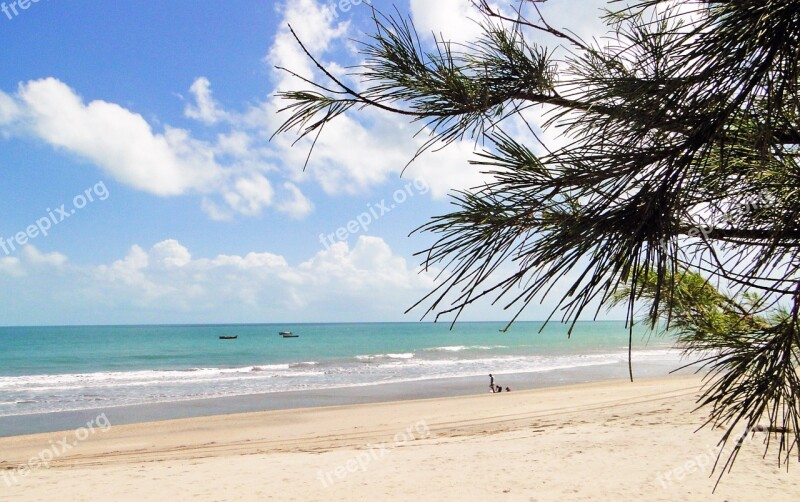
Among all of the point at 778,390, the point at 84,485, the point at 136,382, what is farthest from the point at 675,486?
the point at 136,382

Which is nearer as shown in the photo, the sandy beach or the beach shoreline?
the sandy beach

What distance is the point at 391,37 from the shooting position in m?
2.13

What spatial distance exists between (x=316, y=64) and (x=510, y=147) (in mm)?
653

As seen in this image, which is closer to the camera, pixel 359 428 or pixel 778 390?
pixel 778 390

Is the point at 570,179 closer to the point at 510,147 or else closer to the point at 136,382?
the point at 510,147

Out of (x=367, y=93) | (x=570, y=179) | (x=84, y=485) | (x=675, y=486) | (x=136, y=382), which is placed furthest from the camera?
(x=136, y=382)

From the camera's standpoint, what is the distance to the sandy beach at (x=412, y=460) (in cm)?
603

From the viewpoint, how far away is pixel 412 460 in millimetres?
7785

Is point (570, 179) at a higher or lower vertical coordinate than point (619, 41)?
lower

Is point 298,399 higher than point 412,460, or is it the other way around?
point 412,460

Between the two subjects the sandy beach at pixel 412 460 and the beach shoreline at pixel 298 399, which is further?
the beach shoreline at pixel 298 399

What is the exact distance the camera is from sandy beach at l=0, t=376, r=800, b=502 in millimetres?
6031

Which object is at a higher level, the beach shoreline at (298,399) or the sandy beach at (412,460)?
the sandy beach at (412,460)

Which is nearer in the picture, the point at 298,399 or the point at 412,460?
the point at 412,460
